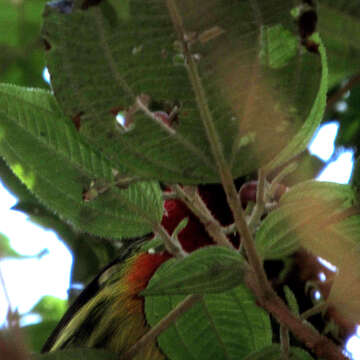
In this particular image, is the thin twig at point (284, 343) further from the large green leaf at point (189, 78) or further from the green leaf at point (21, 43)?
the green leaf at point (21, 43)

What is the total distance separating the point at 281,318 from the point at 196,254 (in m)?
0.11

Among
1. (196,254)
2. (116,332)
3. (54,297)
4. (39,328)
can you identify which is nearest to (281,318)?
(196,254)

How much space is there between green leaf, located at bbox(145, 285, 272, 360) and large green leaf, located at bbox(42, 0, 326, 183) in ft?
0.67

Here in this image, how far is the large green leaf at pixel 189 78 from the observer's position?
2.48ft

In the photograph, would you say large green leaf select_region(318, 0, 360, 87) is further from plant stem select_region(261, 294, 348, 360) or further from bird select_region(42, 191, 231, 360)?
plant stem select_region(261, 294, 348, 360)

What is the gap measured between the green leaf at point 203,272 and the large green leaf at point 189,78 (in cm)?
11

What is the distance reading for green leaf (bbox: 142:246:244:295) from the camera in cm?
72

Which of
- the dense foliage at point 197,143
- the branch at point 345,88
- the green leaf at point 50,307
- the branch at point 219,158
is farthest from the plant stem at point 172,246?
the green leaf at point 50,307

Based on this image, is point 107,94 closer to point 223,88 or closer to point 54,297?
point 223,88

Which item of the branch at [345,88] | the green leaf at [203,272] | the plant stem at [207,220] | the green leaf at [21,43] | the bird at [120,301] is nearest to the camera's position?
the green leaf at [203,272]

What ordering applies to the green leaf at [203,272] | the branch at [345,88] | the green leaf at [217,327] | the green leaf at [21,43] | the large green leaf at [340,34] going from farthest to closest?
the green leaf at [21,43], the branch at [345,88], the large green leaf at [340,34], the green leaf at [217,327], the green leaf at [203,272]

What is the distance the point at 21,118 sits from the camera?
2.85ft

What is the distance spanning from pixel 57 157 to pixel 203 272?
26 cm

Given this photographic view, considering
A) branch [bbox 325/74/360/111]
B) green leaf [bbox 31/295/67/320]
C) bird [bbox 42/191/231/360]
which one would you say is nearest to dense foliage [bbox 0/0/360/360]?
bird [bbox 42/191/231/360]
